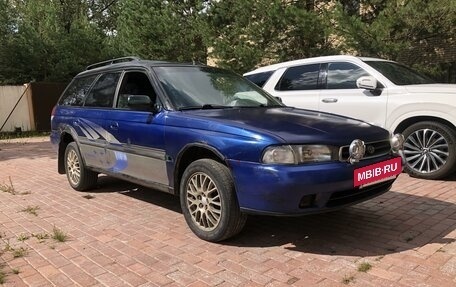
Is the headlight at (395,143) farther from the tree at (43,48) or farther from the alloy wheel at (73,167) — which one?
the tree at (43,48)

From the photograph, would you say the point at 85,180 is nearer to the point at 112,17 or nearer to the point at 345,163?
the point at 345,163

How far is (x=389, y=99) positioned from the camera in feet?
21.7

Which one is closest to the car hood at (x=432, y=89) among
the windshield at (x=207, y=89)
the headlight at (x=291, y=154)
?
the windshield at (x=207, y=89)

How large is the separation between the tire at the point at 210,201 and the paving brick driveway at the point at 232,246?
15 centimetres

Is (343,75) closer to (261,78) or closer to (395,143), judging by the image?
(261,78)

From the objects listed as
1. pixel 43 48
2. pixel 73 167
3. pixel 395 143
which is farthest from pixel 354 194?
pixel 43 48

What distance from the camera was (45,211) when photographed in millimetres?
Answer: 5496

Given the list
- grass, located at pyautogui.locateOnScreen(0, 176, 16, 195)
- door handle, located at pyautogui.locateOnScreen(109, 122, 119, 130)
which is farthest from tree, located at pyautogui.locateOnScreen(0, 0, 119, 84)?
door handle, located at pyautogui.locateOnScreen(109, 122, 119, 130)

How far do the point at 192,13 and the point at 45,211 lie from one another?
516 inches

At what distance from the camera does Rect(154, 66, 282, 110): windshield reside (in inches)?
185

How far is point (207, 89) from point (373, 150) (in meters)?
1.87

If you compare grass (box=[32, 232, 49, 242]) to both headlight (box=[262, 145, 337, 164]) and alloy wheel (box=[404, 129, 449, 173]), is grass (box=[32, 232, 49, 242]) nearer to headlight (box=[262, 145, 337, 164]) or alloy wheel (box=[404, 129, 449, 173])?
headlight (box=[262, 145, 337, 164])

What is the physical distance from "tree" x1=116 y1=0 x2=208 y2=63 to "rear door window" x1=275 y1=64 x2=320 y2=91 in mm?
9137

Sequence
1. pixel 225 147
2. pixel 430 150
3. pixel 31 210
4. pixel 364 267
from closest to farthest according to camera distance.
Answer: pixel 364 267 → pixel 225 147 → pixel 31 210 → pixel 430 150
